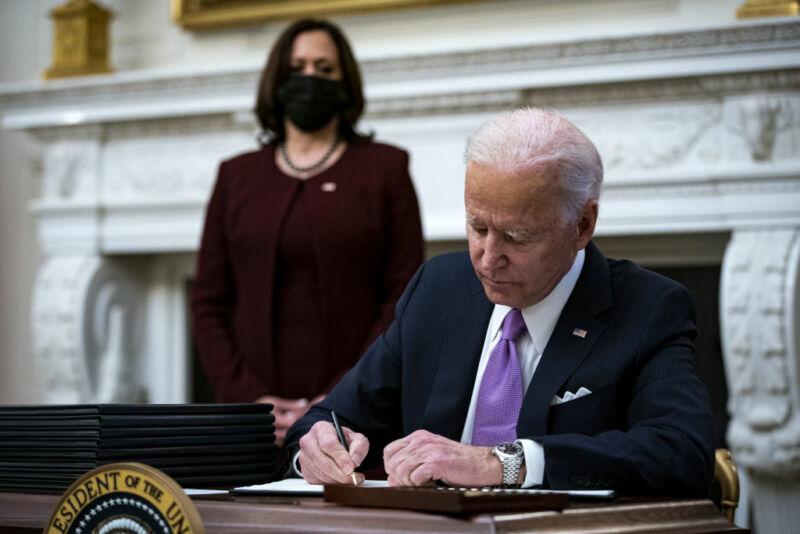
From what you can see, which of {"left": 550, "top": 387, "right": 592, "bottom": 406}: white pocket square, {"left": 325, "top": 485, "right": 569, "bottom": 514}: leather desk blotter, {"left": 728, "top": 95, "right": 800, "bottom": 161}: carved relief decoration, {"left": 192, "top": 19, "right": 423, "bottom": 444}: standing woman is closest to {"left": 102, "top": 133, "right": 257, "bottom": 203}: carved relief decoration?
{"left": 192, "top": 19, "right": 423, "bottom": 444}: standing woman

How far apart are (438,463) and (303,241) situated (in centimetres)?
155

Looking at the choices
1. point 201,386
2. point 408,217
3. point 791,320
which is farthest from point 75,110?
point 791,320

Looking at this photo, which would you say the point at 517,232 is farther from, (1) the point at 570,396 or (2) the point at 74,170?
(2) the point at 74,170

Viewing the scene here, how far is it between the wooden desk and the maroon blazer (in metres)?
1.44

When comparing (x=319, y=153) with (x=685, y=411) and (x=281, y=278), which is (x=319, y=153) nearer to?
(x=281, y=278)

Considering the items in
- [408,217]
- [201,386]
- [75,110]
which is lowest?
[201,386]

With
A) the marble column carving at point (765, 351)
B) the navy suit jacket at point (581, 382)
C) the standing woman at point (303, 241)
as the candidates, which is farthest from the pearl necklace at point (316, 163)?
the marble column carving at point (765, 351)

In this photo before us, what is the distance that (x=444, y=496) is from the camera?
1.15m

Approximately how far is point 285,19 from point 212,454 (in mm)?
3231

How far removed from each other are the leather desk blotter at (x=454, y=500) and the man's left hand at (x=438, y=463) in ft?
0.67

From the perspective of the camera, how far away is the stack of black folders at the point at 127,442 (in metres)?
1.57

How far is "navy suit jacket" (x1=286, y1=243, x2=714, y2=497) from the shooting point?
Result: 152cm

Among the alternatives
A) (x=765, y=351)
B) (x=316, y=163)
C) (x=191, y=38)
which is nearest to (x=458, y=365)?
(x=316, y=163)

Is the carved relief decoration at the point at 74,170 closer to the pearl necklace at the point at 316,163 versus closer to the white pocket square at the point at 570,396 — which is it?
the pearl necklace at the point at 316,163
